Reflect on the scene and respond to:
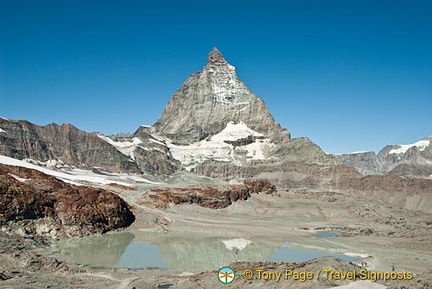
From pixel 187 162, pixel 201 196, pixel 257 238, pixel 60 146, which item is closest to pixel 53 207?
pixel 257 238

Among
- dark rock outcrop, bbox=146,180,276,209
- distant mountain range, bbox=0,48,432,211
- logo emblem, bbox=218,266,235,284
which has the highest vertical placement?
distant mountain range, bbox=0,48,432,211

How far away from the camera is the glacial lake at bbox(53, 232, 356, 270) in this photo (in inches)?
1277

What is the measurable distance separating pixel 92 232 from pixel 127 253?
34.2ft

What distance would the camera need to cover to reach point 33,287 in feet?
72.4

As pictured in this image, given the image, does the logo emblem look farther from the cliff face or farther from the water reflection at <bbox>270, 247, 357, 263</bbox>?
the cliff face

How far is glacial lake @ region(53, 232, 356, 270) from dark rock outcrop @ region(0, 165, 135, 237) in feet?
7.33

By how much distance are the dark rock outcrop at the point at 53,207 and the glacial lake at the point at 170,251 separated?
88.0 inches

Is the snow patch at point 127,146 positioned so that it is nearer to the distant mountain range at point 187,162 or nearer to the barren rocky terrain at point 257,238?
the distant mountain range at point 187,162

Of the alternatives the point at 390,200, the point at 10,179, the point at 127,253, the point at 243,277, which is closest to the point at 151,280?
the point at 243,277

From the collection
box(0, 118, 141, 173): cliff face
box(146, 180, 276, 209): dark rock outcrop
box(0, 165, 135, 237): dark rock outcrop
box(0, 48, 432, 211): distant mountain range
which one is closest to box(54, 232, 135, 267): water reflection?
box(0, 165, 135, 237): dark rock outcrop

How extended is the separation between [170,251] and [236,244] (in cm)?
760

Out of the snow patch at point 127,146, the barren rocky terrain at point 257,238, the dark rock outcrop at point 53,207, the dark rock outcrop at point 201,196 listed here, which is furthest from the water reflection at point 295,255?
the snow patch at point 127,146

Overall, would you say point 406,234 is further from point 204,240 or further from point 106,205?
point 106,205

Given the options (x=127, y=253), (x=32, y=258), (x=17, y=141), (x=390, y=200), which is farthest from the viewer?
(x=17, y=141)
